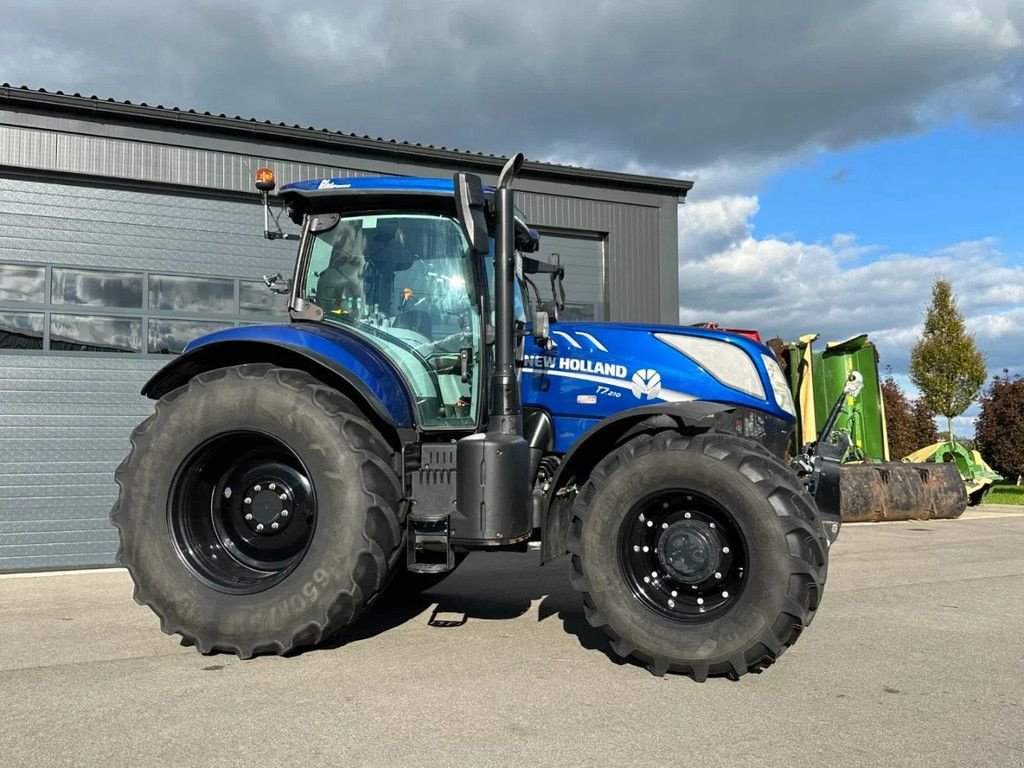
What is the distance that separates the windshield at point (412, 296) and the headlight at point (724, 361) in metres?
1.14

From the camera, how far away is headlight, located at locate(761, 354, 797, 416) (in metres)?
4.65

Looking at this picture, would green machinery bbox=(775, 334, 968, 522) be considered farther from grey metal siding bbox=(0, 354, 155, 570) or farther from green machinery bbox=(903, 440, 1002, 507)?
grey metal siding bbox=(0, 354, 155, 570)

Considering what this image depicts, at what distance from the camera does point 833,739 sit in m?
3.14

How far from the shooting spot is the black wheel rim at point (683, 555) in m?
3.95

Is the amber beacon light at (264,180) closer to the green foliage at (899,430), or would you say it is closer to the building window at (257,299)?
the building window at (257,299)

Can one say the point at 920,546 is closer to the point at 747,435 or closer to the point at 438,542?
the point at 747,435

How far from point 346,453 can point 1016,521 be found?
1197cm

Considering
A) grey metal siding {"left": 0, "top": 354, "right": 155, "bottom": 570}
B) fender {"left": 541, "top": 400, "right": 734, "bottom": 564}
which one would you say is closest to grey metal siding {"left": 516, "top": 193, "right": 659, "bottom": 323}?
grey metal siding {"left": 0, "top": 354, "right": 155, "bottom": 570}

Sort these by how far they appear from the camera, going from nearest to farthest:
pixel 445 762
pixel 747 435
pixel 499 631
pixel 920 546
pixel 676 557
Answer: pixel 445 762, pixel 676 557, pixel 747 435, pixel 499 631, pixel 920 546

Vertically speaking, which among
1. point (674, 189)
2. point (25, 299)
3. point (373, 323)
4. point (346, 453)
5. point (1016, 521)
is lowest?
point (1016, 521)

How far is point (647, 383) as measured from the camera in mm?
4562

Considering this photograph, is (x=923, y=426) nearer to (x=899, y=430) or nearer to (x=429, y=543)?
(x=899, y=430)

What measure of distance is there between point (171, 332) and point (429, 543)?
6.49 meters

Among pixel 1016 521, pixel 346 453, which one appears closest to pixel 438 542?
pixel 346 453
